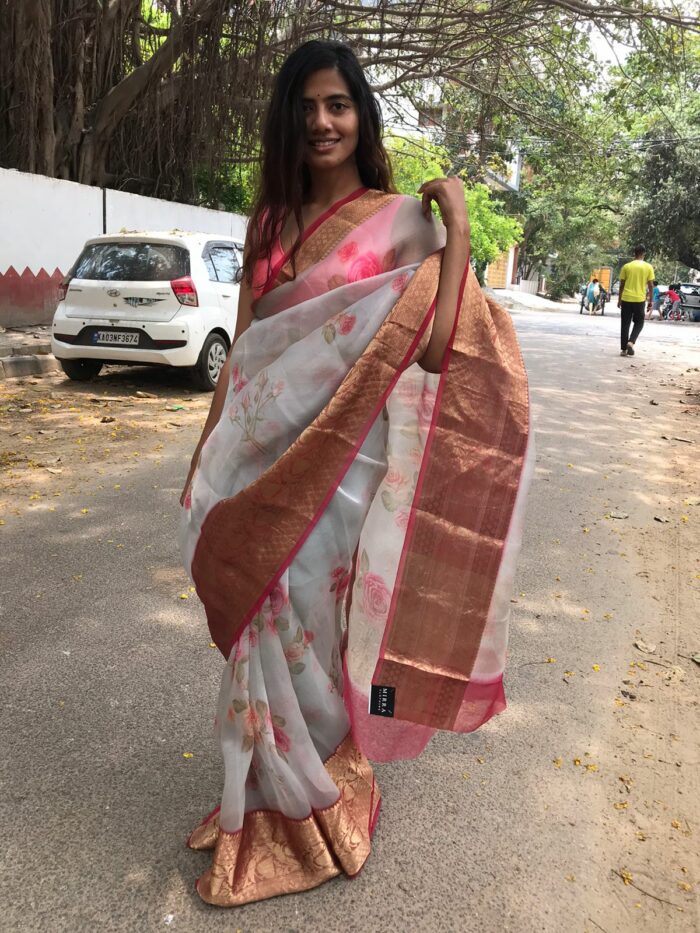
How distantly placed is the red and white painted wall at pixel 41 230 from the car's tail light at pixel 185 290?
165 inches

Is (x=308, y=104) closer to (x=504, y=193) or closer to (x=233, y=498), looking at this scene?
(x=233, y=498)

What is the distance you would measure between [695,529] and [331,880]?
11.8ft

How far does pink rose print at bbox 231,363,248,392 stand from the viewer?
1.82 metres

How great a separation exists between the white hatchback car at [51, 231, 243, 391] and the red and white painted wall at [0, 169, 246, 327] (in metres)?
3.25

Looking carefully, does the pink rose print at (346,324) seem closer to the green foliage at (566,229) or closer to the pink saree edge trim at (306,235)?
the pink saree edge trim at (306,235)

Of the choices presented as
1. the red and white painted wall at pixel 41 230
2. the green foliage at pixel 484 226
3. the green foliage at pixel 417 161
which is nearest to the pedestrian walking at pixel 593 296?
the green foliage at pixel 484 226

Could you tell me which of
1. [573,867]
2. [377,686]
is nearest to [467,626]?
[377,686]

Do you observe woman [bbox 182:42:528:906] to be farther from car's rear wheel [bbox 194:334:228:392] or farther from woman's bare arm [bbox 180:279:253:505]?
car's rear wheel [bbox 194:334:228:392]

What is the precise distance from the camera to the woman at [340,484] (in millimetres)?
1655

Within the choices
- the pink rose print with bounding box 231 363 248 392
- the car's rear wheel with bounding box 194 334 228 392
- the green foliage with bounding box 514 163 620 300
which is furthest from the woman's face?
the green foliage with bounding box 514 163 620 300

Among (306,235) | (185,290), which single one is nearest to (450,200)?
(306,235)

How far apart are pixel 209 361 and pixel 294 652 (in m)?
6.86

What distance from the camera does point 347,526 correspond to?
5.76 ft

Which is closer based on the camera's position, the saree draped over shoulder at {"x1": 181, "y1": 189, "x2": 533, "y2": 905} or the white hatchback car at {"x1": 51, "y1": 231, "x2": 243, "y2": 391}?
the saree draped over shoulder at {"x1": 181, "y1": 189, "x2": 533, "y2": 905}
